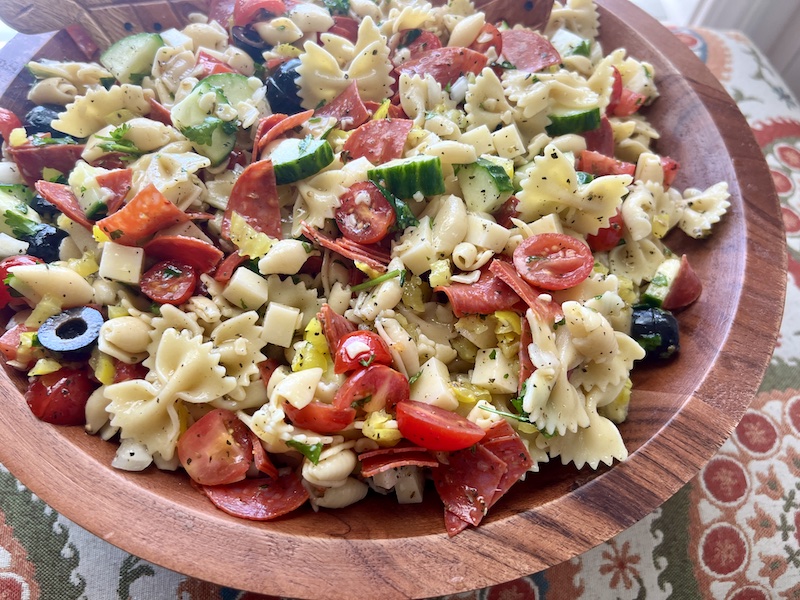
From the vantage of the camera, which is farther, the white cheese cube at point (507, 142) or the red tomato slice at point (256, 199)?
the white cheese cube at point (507, 142)

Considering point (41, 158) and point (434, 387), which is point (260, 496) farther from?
point (41, 158)

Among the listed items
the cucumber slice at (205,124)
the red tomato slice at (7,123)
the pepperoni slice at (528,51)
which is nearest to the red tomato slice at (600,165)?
the pepperoni slice at (528,51)

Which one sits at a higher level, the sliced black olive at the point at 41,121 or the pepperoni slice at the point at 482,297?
the pepperoni slice at the point at 482,297

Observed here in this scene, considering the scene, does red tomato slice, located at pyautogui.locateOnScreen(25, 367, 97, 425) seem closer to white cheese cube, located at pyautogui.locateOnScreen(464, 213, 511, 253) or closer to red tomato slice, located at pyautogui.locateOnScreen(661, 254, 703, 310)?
white cheese cube, located at pyautogui.locateOnScreen(464, 213, 511, 253)

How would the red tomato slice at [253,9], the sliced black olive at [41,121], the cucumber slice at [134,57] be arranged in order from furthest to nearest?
the red tomato slice at [253,9] → the cucumber slice at [134,57] → the sliced black olive at [41,121]

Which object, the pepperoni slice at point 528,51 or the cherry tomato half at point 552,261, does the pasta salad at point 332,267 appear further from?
the pepperoni slice at point 528,51

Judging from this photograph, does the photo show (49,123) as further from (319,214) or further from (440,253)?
(440,253)
